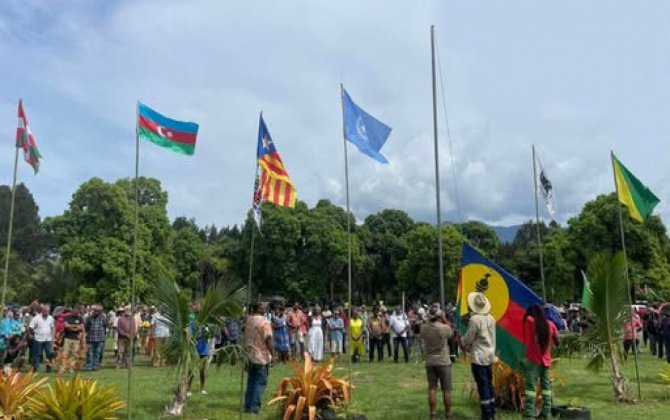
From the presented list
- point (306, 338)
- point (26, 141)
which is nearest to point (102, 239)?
point (306, 338)

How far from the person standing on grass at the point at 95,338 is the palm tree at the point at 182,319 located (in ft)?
29.7

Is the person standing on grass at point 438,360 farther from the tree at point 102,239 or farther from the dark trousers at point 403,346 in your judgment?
the tree at point 102,239

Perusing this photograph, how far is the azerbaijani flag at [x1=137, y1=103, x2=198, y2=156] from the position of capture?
33.1ft

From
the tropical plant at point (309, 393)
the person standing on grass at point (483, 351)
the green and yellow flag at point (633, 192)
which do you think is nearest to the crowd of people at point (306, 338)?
the person standing on grass at point (483, 351)

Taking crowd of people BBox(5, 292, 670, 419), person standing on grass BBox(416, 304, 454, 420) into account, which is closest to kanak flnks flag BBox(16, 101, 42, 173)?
crowd of people BBox(5, 292, 670, 419)

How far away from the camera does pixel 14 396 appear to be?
8.99 meters

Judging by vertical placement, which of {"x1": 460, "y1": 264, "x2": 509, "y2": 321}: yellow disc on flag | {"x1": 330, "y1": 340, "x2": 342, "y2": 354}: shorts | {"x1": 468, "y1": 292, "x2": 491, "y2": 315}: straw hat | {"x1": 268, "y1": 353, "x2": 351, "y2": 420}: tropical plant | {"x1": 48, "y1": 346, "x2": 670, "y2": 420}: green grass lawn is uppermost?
{"x1": 460, "y1": 264, "x2": 509, "y2": 321}: yellow disc on flag

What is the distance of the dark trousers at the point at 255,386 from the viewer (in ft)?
35.6

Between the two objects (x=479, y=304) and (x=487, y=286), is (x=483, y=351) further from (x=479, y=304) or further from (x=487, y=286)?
(x=487, y=286)

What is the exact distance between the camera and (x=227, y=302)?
34.9 ft

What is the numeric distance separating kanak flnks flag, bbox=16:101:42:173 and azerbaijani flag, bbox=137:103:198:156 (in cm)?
Answer: 404

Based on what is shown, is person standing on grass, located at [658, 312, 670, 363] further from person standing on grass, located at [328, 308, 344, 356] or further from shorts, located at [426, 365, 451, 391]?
shorts, located at [426, 365, 451, 391]

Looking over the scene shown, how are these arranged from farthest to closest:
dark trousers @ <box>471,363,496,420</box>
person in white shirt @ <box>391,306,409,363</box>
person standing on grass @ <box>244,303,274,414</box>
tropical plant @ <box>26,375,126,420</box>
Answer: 1. person in white shirt @ <box>391,306,409,363</box>
2. person standing on grass @ <box>244,303,274,414</box>
3. dark trousers @ <box>471,363,496,420</box>
4. tropical plant @ <box>26,375,126,420</box>

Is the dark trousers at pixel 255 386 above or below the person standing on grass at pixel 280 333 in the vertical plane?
below
